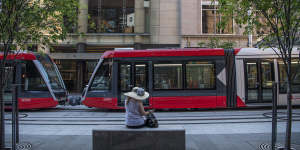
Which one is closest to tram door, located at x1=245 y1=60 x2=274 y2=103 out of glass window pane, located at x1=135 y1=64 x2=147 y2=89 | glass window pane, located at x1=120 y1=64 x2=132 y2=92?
glass window pane, located at x1=135 y1=64 x2=147 y2=89

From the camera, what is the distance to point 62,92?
13492 mm

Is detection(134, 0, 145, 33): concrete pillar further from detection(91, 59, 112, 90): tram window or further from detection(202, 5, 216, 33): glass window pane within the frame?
detection(91, 59, 112, 90): tram window

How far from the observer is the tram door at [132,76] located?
476 inches

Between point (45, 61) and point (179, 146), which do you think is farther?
point (45, 61)

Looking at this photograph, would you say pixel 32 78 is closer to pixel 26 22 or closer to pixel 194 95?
pixel 26 22

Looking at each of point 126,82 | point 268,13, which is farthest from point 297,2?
point 126,82

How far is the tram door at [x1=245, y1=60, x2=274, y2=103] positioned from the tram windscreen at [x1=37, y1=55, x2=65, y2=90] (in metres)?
10.1

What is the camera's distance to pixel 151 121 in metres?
5.32

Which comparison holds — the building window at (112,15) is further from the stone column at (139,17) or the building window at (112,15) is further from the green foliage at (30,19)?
the green foliage at (30,19)

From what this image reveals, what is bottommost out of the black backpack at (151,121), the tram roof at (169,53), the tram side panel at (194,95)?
the tram side panel at (194,95)

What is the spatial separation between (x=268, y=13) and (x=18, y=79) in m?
11.8

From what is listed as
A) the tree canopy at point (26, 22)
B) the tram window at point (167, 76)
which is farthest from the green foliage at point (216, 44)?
the tree canopy at point (26, 22)

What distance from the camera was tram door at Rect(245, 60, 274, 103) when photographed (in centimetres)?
1199

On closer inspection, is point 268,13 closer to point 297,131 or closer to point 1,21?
point 297,131
